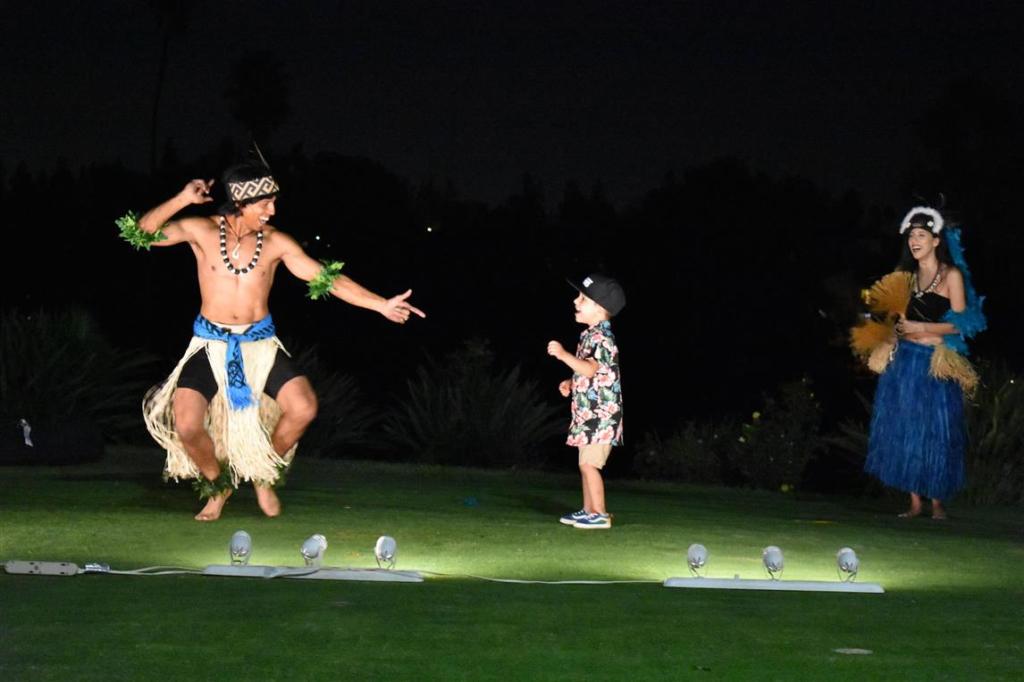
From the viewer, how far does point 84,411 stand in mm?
16641

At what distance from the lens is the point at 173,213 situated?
31.0ft

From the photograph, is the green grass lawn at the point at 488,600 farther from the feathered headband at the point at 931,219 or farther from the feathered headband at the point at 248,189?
the feathered headband at the point at 931,219

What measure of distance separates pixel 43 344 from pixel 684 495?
21.9 ft

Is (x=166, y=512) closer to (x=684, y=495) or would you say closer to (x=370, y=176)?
(x=684, y=495)

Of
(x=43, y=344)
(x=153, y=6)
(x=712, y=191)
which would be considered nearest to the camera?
(x=43, y=344)

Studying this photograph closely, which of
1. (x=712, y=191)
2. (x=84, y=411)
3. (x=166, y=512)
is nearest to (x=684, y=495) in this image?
(x=166, y=512)

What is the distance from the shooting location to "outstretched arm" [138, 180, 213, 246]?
9250 millimetres

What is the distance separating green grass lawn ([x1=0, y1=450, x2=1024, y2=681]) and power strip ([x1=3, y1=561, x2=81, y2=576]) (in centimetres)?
8

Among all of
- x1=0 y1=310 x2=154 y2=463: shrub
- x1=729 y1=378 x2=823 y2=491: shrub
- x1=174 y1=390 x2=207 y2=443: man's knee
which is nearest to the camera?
x1=174 y1=390 x2=207 y2=443: man's knee

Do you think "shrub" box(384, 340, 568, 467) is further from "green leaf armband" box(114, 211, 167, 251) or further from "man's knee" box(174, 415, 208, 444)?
"man's knee" box(174, 415, 208, 444)

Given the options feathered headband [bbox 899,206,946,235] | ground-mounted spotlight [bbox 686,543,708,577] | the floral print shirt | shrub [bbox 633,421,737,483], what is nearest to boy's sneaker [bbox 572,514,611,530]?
the floral print shirt

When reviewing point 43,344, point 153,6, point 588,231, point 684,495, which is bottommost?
point 684,495

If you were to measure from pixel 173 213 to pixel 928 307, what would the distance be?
16.0ft

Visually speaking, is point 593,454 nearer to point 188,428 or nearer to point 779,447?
point 188,428
